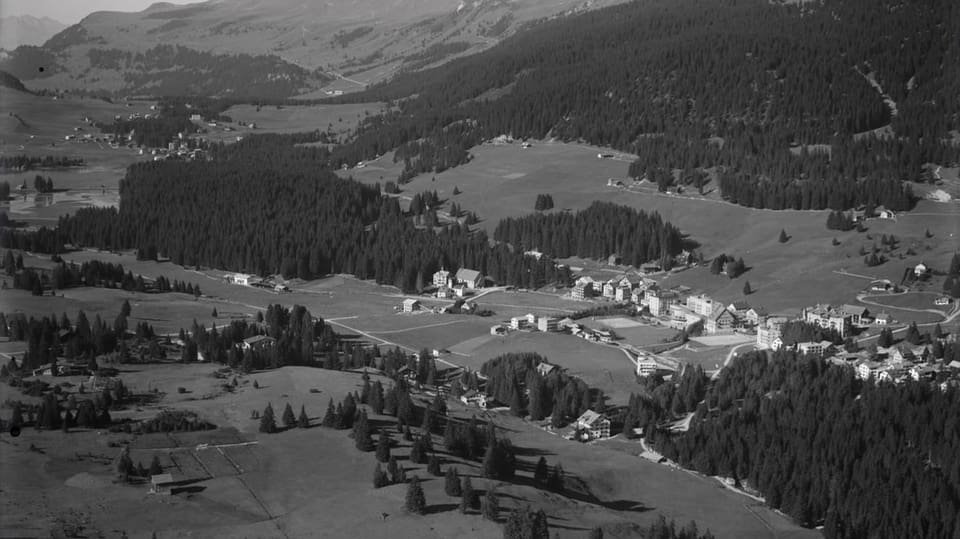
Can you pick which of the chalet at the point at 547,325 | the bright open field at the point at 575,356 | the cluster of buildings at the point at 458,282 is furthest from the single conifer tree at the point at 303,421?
the cluster of buildings at the point at 458,282

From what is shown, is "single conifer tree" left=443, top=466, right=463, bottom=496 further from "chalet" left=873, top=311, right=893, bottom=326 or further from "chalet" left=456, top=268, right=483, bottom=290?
"chalet" left=456, top=268, right=483, bottom=290

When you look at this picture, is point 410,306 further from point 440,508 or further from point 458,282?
point 440,508

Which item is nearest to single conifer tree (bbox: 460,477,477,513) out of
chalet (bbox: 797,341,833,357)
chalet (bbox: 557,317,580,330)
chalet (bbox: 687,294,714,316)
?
chalet (bbox: 797,341,833,357)

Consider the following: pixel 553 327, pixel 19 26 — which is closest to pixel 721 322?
pixel 553 327

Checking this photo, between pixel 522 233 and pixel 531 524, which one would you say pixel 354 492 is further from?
pixel 522 233

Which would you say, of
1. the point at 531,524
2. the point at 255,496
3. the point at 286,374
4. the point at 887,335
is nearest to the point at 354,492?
the point at 255,496
